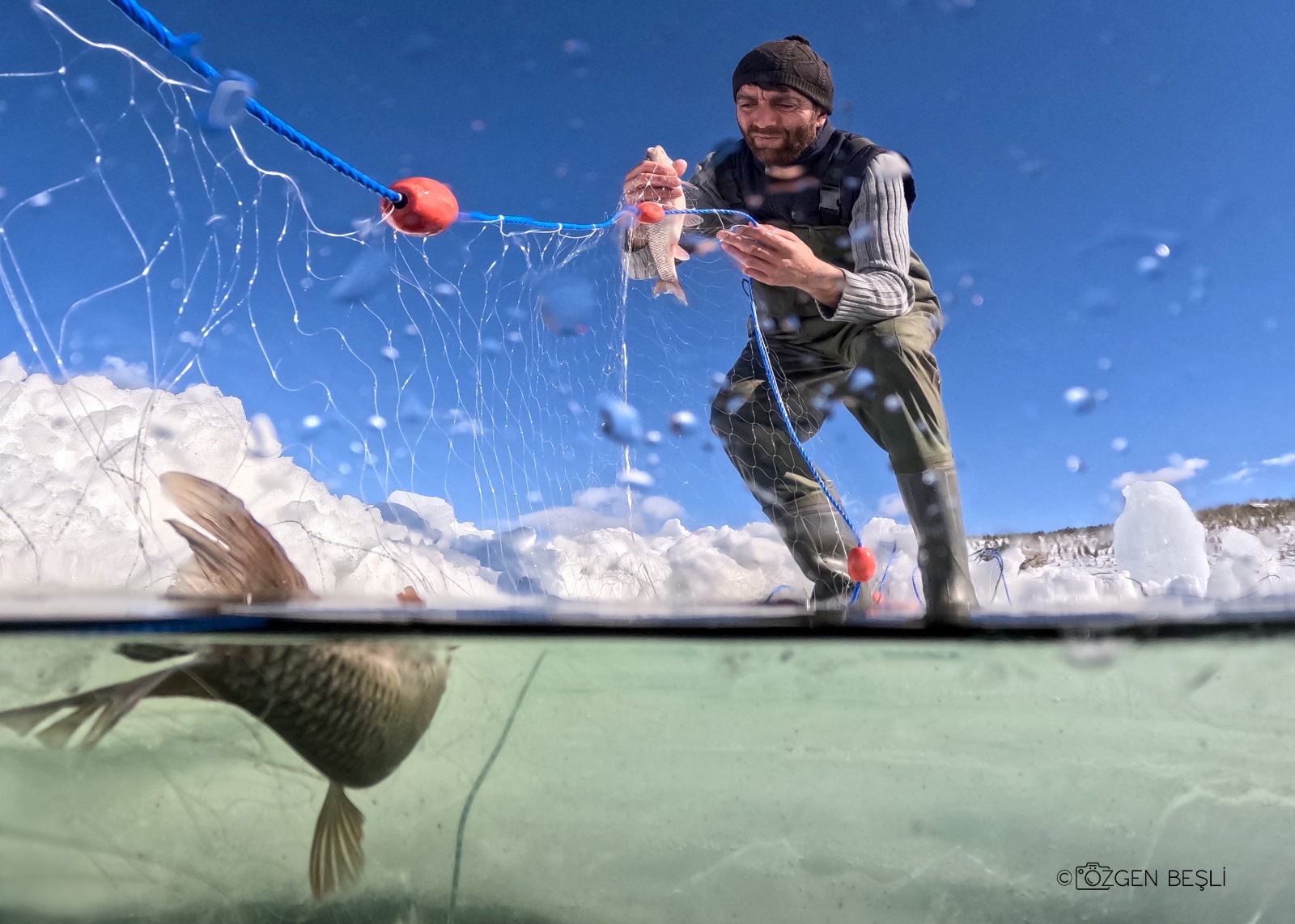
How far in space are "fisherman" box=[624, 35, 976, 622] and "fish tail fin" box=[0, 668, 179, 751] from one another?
80.1 inches

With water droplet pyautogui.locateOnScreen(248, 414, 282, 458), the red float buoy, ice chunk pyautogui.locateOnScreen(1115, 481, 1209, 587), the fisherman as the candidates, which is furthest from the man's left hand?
ice chunk pyautogui.locateOnScreen(1115, 481, 1209, 587)

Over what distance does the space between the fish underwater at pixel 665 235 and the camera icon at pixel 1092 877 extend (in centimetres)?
235

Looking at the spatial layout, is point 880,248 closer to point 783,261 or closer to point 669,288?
point 783,261

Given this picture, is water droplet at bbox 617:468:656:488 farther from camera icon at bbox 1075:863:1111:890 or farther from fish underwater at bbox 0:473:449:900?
camera icon at bbox 1075:863:1111:890

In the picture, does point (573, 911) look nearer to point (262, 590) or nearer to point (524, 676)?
point (524, 676)

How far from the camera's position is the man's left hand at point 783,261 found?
2.26m

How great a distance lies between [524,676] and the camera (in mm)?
2789

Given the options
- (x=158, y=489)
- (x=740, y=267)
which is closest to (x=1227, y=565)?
(x=740, y=267)

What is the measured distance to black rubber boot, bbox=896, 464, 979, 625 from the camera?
8.15ft

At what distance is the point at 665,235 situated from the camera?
257 cm

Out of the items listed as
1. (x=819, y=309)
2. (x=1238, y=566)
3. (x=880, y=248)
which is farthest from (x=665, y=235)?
(x=1238, y=566)

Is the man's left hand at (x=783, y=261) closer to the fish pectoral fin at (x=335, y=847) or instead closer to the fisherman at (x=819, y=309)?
the fisherman at (x=819, y=309)

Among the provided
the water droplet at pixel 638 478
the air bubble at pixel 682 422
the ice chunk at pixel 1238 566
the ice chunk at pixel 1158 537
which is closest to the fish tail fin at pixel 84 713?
the water droplet at pixel 638 478

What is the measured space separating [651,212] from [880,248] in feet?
2.53
